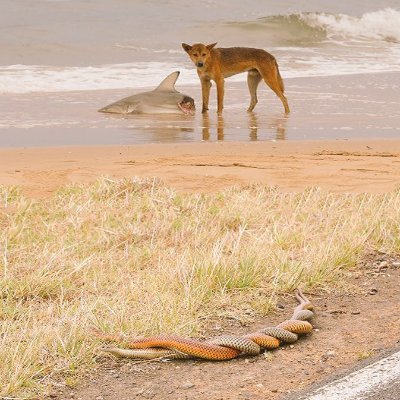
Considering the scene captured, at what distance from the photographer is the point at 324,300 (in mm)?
5414

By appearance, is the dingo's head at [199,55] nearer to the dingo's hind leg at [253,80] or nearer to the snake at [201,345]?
the dingo's hind leg at [253,80]

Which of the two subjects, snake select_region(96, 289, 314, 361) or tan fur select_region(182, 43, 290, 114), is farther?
tan fur select_region(182, 43, 290, 114)

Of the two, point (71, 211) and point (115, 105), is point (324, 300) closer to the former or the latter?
point (71, 211)

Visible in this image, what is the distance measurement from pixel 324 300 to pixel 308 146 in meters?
5.43

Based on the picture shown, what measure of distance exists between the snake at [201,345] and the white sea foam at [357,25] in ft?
77.7

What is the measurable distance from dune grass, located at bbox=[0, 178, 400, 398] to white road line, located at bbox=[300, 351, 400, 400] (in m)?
0.91

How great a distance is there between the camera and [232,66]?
51.5 ft

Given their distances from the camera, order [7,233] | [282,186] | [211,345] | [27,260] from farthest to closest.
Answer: [282,186] → [7,233] → [27,260] → [211,345]

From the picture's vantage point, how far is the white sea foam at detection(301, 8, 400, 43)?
1121 inches

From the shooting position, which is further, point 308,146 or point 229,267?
point 308,146

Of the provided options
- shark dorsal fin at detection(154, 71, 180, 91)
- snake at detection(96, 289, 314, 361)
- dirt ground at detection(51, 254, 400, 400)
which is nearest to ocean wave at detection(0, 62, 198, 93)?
shark dorsal fin at detection(154, 71, 180, 91)

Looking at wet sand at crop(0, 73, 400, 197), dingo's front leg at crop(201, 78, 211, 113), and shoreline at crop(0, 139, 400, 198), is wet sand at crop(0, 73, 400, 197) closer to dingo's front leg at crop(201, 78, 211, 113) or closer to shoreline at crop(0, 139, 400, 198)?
shoreline at crop(0, 139, 400, 198)

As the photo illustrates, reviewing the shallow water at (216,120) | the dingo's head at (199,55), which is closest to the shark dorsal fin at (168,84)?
the dingo's head at (199,55)

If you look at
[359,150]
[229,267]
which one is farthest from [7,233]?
[359,150]
